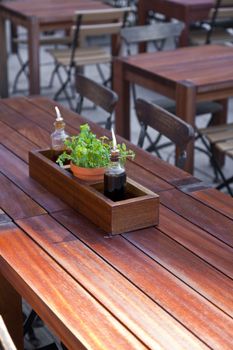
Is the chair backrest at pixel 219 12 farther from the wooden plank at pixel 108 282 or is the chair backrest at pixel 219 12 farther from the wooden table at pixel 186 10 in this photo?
the wooden plank at pixel 108 282

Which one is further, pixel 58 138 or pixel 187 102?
pixel 187 102

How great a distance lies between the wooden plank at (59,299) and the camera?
65.2 inches

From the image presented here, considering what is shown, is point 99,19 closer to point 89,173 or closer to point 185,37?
point 185,37

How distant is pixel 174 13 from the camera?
6.25 metres

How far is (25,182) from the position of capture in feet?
8.41

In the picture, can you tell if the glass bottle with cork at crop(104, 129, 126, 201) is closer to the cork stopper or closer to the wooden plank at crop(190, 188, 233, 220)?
the cork stopper

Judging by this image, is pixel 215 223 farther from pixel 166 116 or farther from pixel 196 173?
pixel 196 173

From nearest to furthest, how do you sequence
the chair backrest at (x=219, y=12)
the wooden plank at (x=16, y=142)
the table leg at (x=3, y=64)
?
the wooden plank at (x=16, y=142) → the chair backrest at (x=219, y=12) → the table leg at (x=3, y=64)

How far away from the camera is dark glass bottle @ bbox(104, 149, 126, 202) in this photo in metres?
→ 2.16

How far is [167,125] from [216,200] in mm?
750

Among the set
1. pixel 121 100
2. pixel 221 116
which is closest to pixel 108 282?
pixel 121 100

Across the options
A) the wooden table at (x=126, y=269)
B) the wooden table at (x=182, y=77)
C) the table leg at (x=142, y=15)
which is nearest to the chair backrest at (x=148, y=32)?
the wooden table at (x=182, y=77)

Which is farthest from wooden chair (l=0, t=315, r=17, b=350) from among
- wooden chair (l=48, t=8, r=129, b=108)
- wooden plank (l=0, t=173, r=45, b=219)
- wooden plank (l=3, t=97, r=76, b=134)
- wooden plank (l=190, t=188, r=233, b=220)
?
wooden chair (l=48, t=8, r=129, b=108)

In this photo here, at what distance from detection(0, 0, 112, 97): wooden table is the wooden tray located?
138 inches
